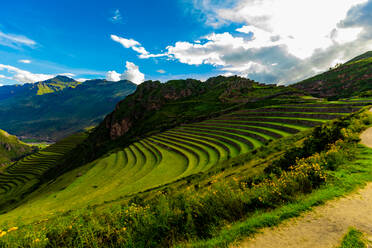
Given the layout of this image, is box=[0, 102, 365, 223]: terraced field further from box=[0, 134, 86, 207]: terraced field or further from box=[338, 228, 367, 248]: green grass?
box=[0, 134, 86, 207]: terraced field

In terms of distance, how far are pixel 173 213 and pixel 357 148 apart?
10270 millimetres

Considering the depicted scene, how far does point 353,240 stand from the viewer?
3.26 m

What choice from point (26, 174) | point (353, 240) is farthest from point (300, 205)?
point (26, 174)

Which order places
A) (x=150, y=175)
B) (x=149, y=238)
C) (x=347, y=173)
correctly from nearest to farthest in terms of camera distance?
(x=149, y=238), (x=347, y=173), (x=150, y=175)

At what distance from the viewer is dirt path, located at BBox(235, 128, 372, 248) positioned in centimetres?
356

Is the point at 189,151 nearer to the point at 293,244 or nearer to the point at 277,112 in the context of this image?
the point at 277,112

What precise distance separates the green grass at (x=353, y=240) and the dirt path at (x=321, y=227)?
0.38 ft

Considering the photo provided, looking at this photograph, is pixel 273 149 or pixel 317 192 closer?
Result: pixel 317 192

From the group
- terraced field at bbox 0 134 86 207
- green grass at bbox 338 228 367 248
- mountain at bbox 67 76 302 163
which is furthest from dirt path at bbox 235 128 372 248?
terraced field at bbox 0 134 86 207

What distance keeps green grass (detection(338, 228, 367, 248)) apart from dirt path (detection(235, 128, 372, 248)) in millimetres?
116

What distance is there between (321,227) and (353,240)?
617 mm

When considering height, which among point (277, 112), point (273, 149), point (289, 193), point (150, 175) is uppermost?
point (277, 112)

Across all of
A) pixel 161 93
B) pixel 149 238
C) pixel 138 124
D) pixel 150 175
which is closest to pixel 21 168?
pixel 138 124

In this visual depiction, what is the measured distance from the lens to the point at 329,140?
415 inches
